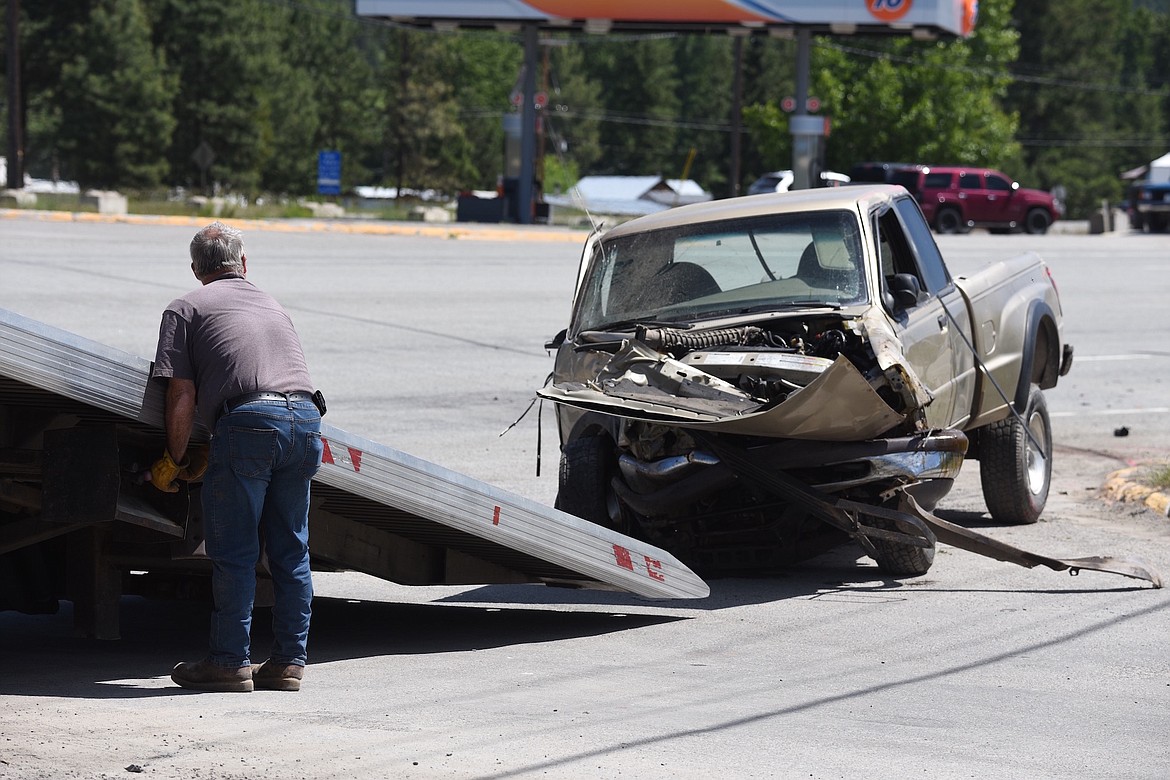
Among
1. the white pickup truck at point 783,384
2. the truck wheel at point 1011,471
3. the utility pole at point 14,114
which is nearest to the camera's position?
the white pickup truck at point 783,384

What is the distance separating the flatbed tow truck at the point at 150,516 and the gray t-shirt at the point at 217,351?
150 millimetres

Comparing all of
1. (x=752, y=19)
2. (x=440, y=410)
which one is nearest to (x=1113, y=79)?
(x=752, y=19)

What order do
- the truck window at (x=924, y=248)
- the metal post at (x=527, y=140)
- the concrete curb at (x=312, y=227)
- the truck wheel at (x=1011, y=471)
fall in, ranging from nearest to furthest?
the truck window at (x=924, y=248) < the truck wheel at (x=1011, y=471) < the concrete curb at (x=312, y=227) < the metal post at (x=527, y=140)

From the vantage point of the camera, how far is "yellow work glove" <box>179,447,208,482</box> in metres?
5.64

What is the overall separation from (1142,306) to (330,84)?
3328 inches

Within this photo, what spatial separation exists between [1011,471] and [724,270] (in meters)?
2.29

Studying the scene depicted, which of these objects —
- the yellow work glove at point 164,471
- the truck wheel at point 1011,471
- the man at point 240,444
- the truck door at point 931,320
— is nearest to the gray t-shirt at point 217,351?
the man at point 240,444

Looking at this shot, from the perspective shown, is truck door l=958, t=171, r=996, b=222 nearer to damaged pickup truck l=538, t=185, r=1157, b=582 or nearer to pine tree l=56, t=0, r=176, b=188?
pine tree l=56, t=0, r=176, b=188

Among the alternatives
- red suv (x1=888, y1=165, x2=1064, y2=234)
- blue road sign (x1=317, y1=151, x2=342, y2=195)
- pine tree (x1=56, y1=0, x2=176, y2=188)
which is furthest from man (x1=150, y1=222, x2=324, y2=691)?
pine tree (x1=56, y1=0, x2=176, y2=188)

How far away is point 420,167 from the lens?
331 feet

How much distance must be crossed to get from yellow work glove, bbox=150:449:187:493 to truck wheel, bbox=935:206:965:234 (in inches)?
1717

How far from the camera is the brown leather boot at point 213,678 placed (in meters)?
5.59

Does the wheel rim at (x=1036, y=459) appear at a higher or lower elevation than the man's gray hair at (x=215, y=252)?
lower

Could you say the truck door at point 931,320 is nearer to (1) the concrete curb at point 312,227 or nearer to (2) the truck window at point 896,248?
(2) the truck window at point 896,248
